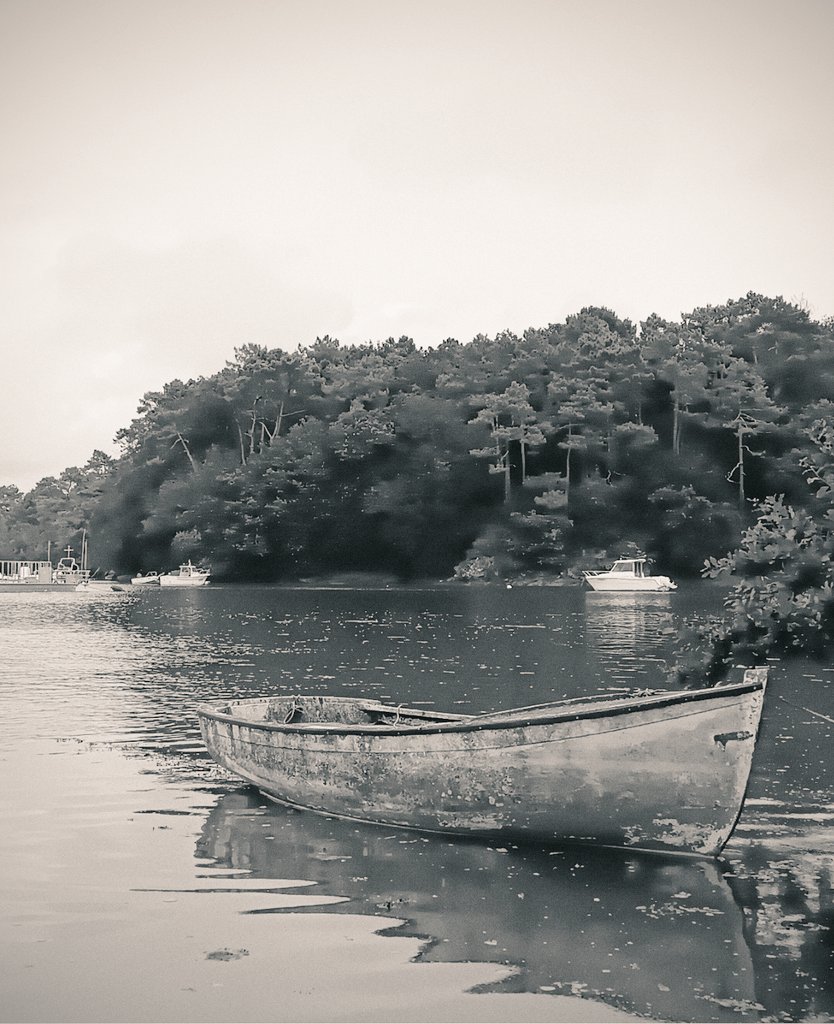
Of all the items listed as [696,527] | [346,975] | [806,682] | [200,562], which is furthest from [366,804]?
[200,562]

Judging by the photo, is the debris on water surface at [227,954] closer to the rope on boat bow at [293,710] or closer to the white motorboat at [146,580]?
the rope on boat bow at [293,710]

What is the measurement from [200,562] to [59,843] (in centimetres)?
9907

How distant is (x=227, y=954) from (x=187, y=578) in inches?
4000

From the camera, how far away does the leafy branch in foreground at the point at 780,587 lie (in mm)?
11344

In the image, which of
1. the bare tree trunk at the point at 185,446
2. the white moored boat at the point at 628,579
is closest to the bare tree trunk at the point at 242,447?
the bare tree trunk at the point at 185,446

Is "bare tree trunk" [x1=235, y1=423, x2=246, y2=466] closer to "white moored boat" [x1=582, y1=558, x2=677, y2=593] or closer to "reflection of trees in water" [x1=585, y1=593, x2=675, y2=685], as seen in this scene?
"white moored boat" [x1=582, y1=558, x2=677, y2=593]

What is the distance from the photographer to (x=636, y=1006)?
28.1ft

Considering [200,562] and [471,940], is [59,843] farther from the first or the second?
[200,562]

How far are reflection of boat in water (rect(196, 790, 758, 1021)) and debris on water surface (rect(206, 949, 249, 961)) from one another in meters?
1.29

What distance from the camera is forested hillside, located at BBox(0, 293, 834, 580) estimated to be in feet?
306

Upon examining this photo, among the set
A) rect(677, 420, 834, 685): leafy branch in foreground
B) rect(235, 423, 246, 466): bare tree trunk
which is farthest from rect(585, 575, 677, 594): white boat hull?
rect(677, 420, 834, 685): leafy branch in foreground

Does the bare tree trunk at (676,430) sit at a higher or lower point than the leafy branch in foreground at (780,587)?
higher

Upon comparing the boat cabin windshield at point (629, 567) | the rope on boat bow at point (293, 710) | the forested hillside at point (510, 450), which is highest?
the forested hillside at point (510, 450)

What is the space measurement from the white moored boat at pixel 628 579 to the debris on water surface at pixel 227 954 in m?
74.0
